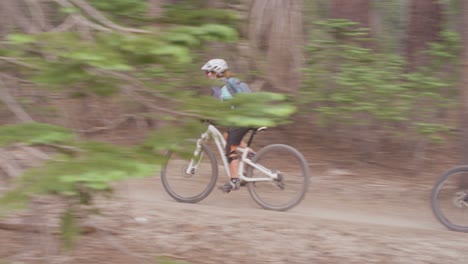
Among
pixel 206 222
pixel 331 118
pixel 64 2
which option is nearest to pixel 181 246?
pixel 206 222

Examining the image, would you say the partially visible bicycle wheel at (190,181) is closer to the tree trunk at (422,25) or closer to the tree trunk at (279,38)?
the tree trunk at (279,38)

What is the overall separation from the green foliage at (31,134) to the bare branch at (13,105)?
1.88 ft

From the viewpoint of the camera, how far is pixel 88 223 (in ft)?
19.3

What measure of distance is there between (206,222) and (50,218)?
2.72 m

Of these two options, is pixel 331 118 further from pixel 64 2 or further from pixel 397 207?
pixel 64 2

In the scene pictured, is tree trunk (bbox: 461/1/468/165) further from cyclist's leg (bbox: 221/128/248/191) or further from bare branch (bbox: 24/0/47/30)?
bare branch (bbox: 24/0/47/30)


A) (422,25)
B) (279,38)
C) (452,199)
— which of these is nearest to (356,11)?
(422,25)

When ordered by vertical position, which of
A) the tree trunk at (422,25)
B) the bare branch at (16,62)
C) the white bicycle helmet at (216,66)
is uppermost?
the tree trunk at (422,25)

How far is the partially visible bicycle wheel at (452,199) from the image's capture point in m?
7.46

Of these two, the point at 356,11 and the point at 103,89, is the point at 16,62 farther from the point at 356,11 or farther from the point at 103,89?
the point at 356,11

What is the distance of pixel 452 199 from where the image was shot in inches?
296

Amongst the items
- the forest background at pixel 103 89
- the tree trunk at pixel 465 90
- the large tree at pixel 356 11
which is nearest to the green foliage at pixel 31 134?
the forest background at pixel 103 89

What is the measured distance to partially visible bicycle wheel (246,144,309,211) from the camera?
25.7ft

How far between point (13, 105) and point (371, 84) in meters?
7.26
